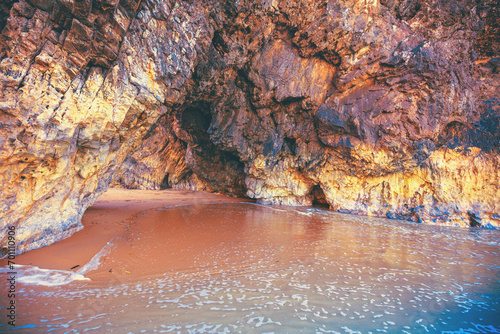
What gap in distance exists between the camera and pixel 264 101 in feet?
43.1

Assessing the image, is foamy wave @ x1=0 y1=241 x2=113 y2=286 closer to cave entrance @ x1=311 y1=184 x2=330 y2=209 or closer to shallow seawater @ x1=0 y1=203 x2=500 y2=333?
shallow seawater @ x1=0 y1=203 x2=500 y2=333

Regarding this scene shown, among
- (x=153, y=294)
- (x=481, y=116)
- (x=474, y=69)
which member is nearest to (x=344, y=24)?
(x=474, y=69)

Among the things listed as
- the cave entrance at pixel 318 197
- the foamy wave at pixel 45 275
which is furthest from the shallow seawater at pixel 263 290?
the cave entrance at pixel 318 197

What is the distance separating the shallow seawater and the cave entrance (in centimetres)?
986

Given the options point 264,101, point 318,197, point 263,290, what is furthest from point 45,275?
point 318,197

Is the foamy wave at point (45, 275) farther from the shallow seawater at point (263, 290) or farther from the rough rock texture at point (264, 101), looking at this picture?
the rough rock texture at point (264, 101)

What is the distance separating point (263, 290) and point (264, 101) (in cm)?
1149

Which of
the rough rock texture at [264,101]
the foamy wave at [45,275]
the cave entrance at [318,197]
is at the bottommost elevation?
the foamy wave at [45,275]

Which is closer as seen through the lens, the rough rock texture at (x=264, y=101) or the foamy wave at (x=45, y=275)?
the foamy wave at (x=45, y=275)

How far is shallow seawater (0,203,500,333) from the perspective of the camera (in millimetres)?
2803

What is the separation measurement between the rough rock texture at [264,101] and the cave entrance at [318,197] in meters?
0.18

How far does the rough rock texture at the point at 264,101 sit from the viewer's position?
446 cm

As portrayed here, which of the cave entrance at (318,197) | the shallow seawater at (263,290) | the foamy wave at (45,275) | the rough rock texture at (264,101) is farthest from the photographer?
the cave entrance at (318,197)

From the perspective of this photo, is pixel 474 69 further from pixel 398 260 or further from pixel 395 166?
pixel 398 260
